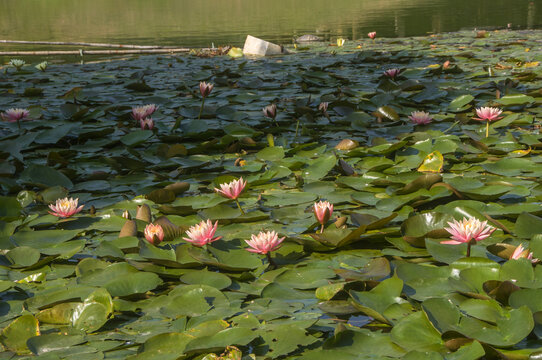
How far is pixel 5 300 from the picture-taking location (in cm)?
163

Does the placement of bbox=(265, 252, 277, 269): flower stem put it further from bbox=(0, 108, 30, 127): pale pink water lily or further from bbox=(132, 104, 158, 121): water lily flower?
bbox=(0, 108, 30, 127): pale pink water lily

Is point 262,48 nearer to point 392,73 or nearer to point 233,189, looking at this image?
point 392,73

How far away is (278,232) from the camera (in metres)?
2.00

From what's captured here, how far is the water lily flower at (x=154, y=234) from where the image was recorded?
1876 millimetres

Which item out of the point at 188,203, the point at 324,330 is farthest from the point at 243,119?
the point at 324,330

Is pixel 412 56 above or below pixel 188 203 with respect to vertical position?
above

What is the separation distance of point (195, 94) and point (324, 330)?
11.7ft

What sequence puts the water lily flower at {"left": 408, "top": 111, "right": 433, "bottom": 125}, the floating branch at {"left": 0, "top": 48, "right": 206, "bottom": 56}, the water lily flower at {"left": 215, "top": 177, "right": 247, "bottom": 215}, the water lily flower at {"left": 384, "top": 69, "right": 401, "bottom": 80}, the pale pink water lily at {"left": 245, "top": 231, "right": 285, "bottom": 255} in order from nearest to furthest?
1. the pale pink water lily at {"left": 245, "top": 231, "right": 285, "bottom": 255}
2. the water lily flower at {"left": 215, "top": 177, "right": 247, "bottom": 215}
3. the water lily flower at {"left": 408, "top": 111, "right": 433, "bottom": 125}
4. the water lily flower at {"left": 384, "top": 69, "right": 401, "bottom": 80}
5. the floating branch at {"left": 0, "top": 48, "right": 206, "bottom": 56}

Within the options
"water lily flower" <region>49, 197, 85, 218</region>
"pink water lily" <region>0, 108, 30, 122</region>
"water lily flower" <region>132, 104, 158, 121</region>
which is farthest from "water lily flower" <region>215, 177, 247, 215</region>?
"pink water lily" <region>0, 108, 30, 122</region>

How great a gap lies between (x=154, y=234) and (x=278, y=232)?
44cm

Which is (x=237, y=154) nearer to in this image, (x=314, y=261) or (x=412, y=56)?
(x=314, y=261)

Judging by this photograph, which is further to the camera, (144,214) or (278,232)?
(144,214)

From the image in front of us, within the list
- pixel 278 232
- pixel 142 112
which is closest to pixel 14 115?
pixel 142 112

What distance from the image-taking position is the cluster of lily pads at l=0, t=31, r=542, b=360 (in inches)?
53.3
